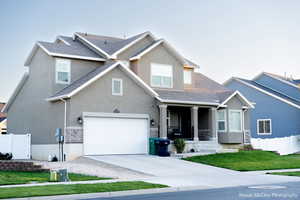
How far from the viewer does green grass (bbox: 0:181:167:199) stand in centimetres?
1488

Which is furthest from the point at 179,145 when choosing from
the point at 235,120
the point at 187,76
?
the point at 187,76

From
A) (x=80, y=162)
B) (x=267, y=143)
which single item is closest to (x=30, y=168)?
(x=80, y=162)

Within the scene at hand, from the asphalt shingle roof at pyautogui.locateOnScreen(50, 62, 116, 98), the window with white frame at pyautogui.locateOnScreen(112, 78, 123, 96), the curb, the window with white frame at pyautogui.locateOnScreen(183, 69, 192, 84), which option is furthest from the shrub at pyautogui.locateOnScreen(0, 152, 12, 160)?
the window with white frame at pyautogui.locateOnScreen(183, 69, 192, 84)

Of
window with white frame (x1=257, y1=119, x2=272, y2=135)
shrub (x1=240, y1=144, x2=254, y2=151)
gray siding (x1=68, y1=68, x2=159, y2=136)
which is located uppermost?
gray siding (x1=68, y1=68, x2=159, y2=136)

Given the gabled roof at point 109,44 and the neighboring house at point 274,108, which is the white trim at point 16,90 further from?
the neighboring house at point 274,108

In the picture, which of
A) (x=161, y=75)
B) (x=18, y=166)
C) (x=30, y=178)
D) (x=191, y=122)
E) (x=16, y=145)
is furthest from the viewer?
(x=161, y=75)

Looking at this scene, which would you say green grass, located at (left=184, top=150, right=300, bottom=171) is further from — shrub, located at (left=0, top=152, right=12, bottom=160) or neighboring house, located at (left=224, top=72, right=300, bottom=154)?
shrub, located at (left=0, top=152, right=12, bottom=160)

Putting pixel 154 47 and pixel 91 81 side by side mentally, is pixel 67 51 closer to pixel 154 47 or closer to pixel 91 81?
pixel 91 81

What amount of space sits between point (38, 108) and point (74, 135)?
5132mm

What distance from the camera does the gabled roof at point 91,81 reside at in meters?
27.9

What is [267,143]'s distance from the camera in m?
37.8

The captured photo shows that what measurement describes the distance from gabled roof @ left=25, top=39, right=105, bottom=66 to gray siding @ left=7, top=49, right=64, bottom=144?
1.59 feet

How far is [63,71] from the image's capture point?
30141mm

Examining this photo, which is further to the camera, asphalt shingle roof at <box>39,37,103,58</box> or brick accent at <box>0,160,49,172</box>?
asphalt shingle roof at <box>39,37,103,58</box>
